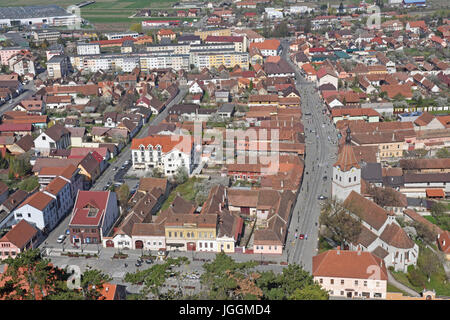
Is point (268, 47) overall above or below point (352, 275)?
above

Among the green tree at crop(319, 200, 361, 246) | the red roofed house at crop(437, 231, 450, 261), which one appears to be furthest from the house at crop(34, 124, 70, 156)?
the red roofed house at crop(437, 231, 450, 261)

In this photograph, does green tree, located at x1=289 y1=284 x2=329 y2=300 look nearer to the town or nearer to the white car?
the town

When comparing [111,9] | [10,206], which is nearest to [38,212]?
[10,206]

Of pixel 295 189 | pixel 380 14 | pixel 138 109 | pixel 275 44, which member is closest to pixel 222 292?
pixel 295 189

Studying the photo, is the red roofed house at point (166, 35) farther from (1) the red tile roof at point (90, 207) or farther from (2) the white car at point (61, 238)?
(2) the white car at point (61, 238)

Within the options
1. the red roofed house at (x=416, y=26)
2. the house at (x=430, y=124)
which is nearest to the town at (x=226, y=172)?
the house at (x=430, y=124)

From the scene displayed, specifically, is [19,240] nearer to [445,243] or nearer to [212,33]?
[445,243]

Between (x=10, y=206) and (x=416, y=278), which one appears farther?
(x=10, y=206)
